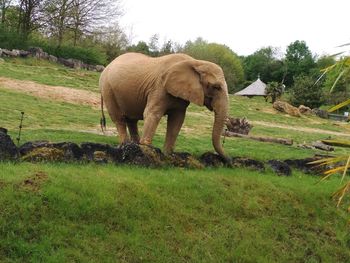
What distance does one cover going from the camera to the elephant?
33.3 ft

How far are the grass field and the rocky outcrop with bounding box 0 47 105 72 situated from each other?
21474 mm

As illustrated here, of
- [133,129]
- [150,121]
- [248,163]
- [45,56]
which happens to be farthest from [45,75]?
[248,163]

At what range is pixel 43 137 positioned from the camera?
1154 cm

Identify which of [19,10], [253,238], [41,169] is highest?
[19,10]

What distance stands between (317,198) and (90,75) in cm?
2332

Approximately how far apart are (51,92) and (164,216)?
1463cm

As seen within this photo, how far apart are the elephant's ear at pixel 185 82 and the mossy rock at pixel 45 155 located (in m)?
2.56

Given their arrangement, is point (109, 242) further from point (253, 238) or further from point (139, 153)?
point (139, 153)

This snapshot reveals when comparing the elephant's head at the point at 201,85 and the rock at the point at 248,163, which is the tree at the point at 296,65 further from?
the elephant's head at the point at 201,85

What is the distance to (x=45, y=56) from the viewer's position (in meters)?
33.8

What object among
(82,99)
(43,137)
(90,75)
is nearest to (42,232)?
(43,137)

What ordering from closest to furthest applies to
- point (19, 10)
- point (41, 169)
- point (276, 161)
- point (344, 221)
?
point (41, 169)
point (344, 221)
point (276, 161)
point (19, 10)

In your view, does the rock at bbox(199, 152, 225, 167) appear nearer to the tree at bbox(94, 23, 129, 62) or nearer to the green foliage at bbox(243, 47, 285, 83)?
the tree at bbox(94, 23, 129, 62)

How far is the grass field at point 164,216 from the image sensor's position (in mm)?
6555
